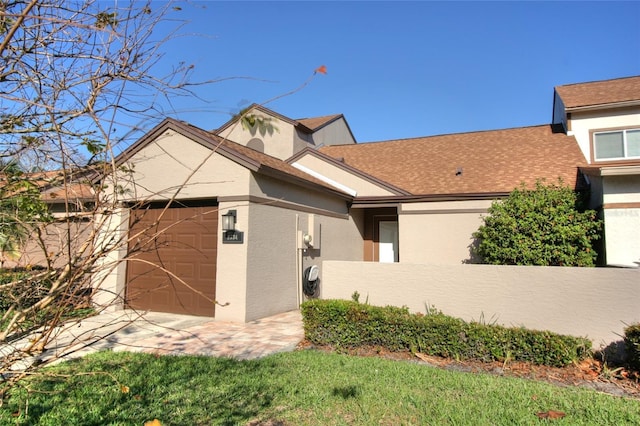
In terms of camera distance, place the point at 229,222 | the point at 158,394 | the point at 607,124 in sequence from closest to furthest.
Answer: the point at 158,394
the point at 229,222
the point at 607,124

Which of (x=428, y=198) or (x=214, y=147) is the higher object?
(x=214, y=147)

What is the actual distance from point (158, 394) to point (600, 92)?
18931 mm

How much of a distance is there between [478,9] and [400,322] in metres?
9.53

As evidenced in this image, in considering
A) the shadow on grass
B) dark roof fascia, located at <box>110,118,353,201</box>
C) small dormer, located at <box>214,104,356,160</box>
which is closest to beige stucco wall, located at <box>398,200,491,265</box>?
dark roof fascia, located at <box>110,118,353,201</box>

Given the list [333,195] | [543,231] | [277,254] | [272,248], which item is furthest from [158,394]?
[543,231]

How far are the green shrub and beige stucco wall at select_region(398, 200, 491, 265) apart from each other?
268 inches

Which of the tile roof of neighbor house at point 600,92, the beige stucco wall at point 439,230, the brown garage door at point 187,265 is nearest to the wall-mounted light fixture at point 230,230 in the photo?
the brown garage door at point 187,265

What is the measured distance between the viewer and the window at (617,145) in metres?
13.4

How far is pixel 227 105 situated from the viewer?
269 cm

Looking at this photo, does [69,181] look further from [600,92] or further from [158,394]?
[600,92]

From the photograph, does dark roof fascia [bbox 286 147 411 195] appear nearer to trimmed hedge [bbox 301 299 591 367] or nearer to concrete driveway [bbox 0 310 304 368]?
concrete driveway [bbox 0 310 304 368]

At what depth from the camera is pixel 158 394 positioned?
444 cm

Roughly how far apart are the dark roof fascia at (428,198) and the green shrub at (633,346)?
700 centimetres

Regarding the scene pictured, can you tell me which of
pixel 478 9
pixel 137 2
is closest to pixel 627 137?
pixel 478 9
